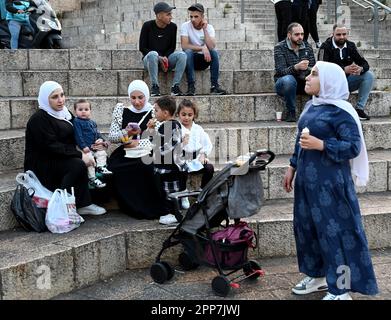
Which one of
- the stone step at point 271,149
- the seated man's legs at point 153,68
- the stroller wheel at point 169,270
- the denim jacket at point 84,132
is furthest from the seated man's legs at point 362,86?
the stroller wheel at point 169,270

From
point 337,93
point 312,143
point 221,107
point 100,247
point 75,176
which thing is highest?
point 337,93

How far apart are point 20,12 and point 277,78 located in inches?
183

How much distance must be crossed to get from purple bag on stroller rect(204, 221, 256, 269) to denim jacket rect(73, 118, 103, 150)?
1.71 m

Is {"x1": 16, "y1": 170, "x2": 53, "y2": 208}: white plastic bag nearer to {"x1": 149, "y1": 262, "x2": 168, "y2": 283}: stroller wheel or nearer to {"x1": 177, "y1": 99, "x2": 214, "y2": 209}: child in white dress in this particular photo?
{"x1": 149, "y1": 262, "x2": 168, "y2": 283}: stroller wheel

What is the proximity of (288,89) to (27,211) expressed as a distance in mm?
4004

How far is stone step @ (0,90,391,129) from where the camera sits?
23.5 ft

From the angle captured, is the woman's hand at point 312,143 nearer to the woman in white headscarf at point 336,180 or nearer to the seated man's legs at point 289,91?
the woman in white headscarf at point 336,180

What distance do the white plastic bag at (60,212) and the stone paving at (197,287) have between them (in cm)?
61

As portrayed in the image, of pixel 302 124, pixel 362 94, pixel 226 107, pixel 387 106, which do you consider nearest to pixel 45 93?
pixel 302 124

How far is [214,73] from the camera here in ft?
27.4

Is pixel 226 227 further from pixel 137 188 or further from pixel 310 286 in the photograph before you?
pixel 137 188

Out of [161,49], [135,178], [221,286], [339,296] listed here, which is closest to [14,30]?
[161,49]

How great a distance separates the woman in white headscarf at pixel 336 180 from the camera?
424 centimetres

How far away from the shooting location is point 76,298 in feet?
15.2
